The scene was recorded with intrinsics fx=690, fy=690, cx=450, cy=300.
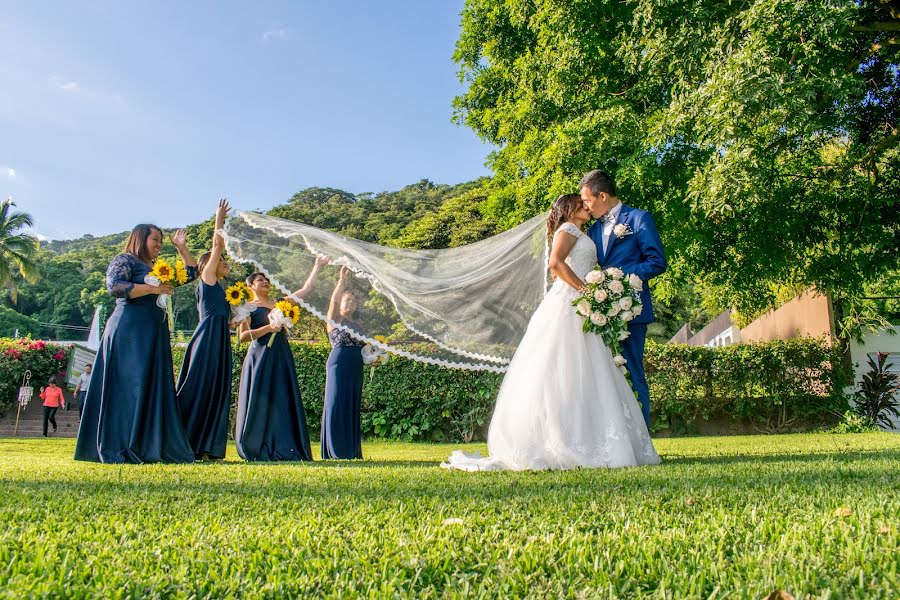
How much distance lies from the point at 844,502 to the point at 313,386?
15113mm

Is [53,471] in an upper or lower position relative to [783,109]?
lower

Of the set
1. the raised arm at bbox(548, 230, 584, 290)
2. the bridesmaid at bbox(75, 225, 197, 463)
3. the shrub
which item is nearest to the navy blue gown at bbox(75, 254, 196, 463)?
the bridesmaid at bbox(75, 225, 197, 463)

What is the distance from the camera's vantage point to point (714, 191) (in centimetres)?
998

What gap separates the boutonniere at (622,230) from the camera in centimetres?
646

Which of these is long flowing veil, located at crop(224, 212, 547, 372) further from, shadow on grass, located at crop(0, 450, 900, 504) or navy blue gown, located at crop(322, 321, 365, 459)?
shadow on grass, located at crop(0, 450, 900, 504)

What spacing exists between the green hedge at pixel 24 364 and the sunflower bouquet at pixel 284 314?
17.5 metres

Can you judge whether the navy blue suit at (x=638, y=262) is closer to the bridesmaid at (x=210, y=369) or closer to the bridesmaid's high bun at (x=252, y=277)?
the bridesmaid at (x=210, y=369)

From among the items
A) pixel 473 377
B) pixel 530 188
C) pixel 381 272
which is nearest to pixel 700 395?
pixel 473 377

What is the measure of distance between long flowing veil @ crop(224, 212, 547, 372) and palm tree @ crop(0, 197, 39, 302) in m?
48.0

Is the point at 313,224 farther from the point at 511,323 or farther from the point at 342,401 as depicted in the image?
the point at 511,323

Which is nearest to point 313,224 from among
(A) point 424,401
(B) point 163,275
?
(A) point 424,401

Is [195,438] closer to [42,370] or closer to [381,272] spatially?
[381,272]

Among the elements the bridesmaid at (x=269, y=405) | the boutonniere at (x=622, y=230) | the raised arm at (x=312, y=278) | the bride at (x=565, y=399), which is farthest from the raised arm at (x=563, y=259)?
the bridesmaid at (x=269, y=405)

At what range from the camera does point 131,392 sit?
704cm
